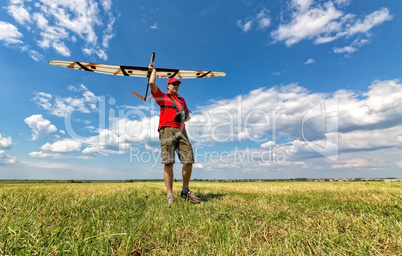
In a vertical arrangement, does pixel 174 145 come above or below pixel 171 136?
below

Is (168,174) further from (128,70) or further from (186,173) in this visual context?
(128,70)

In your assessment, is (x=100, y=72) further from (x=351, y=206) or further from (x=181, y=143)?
(x=351, y=206)

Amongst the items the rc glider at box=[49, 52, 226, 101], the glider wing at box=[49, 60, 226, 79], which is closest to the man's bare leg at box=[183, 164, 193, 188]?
the rc glider at box=[49, 52, 226, 101]

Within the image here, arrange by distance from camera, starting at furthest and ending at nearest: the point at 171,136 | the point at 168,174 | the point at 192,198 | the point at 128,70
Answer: the point at 128,70 < the point at 171,136 < the point at 168,174 < the point at 192,198

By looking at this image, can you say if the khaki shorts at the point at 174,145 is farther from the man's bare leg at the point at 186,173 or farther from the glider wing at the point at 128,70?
the glider wing at the point at 128,70

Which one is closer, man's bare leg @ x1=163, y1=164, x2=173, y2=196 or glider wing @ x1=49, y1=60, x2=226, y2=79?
man's bare leg @ x1=163, y1=164, x2=173, y2=196

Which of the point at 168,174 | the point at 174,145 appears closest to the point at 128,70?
the point at 174,145

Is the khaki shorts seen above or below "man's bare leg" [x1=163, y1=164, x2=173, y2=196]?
above

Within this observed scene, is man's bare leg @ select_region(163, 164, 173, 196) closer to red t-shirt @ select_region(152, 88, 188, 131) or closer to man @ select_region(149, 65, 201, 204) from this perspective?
man @ select_region(149, 65, 201, 204)

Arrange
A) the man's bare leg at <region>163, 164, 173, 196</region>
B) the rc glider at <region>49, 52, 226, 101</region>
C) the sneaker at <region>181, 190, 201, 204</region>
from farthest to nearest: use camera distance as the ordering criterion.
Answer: the rc glider at <region>49, 52, 226, 101</region>
the man's bare leg at <region>163, 164, 173, 196</region>
the sneaker at <region>181, 190, 201, 204</region>

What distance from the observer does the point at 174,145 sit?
5406mm

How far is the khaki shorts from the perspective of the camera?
5.24 m

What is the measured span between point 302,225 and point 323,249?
738 mm

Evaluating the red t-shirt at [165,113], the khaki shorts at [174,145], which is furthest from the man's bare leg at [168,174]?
the red t-shirt at [165,113]
